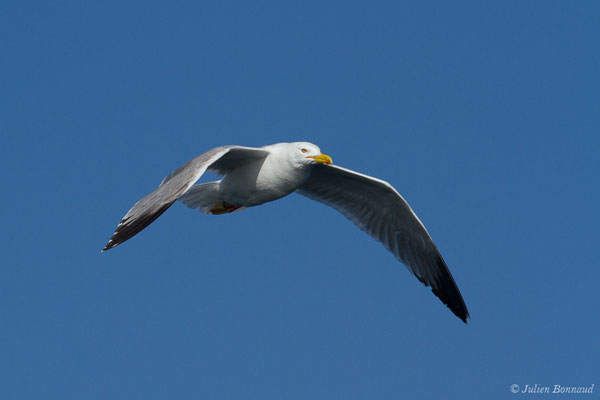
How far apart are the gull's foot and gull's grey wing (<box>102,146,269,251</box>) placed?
3.89 feet

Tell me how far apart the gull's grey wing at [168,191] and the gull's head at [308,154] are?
1.77 ft

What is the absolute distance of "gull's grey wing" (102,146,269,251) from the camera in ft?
28.1

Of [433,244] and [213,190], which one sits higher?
[433,244]

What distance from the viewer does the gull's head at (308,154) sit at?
10273mm

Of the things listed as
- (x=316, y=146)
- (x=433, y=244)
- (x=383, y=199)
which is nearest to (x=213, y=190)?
(x=316, y=146)

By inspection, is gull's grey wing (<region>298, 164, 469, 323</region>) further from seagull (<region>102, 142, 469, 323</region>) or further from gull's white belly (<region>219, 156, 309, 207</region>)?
gull's white belly (<region>219, 156, 309, 207</region>)

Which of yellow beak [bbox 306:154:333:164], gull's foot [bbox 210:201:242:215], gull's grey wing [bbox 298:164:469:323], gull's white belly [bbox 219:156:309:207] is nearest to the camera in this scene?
yellow beak [bbox 306:154:333:164]

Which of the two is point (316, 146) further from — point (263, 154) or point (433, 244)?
point (433, 244)

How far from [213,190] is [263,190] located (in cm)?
114

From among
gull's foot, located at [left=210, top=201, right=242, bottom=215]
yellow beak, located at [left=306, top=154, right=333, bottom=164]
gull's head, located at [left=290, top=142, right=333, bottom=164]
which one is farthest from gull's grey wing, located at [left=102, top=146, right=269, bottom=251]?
gull's foot, located at [left=210, top=201, right=242, bottom=215]

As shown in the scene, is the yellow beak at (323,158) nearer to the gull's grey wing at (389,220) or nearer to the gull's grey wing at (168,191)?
the gull's grey wing at (168,191)

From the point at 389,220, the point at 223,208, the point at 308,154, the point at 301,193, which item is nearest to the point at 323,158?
the point at 308,154

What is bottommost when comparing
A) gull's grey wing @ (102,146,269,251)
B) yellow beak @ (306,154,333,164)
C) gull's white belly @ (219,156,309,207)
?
gull's grey wing @ (102,146,269,251)

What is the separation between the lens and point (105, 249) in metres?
8.36
